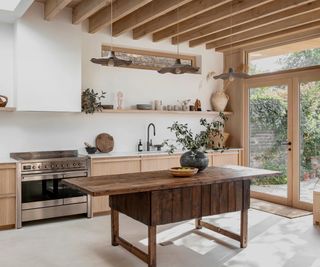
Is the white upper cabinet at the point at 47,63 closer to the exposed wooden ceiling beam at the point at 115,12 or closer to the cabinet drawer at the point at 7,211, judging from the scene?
the exposed wooden ceiling beam at the point at 115,12

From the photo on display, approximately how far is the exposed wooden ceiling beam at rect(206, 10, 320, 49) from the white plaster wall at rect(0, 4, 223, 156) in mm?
516

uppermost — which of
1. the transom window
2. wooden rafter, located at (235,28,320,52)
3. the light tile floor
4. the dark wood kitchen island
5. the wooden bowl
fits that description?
wooden rafter, located at (235,28,320,52)

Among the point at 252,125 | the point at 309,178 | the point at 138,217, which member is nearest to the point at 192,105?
the point at 252,125

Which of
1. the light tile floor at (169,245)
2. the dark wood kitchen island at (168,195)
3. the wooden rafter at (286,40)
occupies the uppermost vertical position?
the wooden rafter at (286,40)

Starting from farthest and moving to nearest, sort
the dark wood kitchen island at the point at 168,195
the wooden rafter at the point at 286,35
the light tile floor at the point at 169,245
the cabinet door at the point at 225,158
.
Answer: the cabinet door at the point at 225,158, the wooden rafter at the point at 286,35, the light tile floor at the point at 169,245, the dark wood kitchen island at the point at 168,195

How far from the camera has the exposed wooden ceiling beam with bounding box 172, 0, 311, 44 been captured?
4621mm

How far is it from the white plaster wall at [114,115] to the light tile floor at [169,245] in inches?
51.2

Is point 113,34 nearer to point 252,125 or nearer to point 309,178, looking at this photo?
point 252,125

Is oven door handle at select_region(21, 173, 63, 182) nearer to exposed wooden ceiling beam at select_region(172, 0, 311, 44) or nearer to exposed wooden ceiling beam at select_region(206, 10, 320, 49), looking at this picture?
exposed wooden ceiling beam at select_region(172, 0, 311, 44)

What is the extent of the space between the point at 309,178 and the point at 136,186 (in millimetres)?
3647

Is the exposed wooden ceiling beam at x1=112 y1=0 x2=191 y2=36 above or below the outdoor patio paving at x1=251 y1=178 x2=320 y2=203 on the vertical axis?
above

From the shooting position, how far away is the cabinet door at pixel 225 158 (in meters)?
6.52

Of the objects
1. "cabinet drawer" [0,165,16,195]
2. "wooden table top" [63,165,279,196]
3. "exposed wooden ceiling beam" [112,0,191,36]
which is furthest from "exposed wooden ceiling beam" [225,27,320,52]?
"cabinet drawer" [0,165,16,195]

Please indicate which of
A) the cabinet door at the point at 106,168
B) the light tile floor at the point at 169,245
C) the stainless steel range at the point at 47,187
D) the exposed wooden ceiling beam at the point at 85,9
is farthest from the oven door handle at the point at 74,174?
the exposed wooden ceiling beam at the point at 85,9
